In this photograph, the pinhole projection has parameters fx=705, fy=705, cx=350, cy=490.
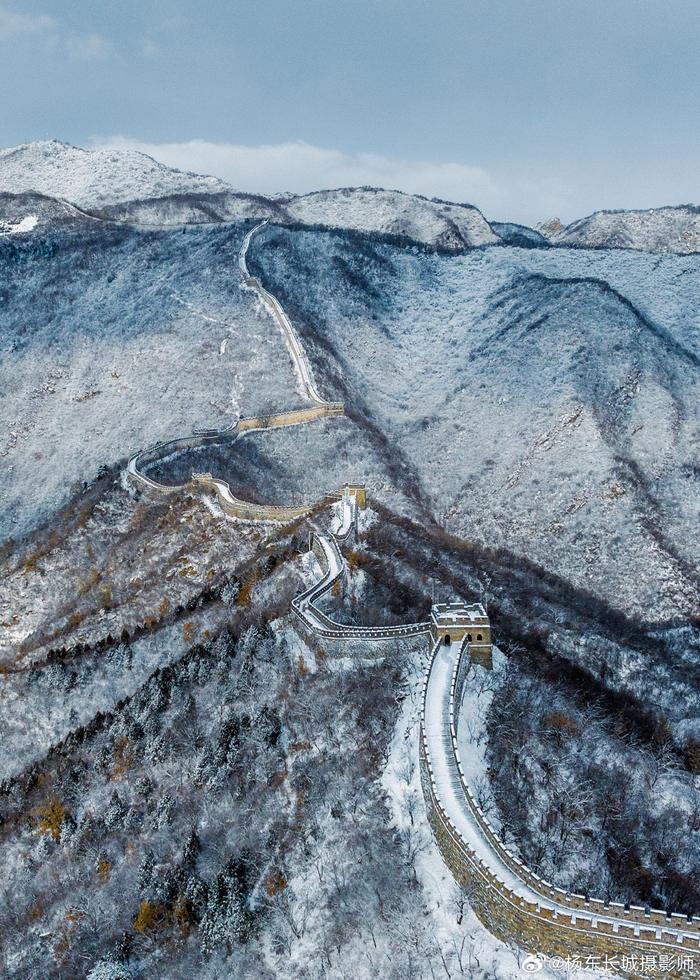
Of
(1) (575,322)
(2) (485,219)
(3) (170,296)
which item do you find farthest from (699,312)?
(3) (170,296)

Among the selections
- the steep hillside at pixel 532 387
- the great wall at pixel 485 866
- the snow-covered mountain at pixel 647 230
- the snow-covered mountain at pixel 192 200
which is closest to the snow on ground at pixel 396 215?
the snow-covered mountain at pixel 192 200

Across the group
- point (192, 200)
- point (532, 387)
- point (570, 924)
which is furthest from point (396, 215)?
point (570, 924)

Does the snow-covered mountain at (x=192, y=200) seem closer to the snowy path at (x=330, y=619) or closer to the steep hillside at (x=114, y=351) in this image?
the steep hillside at (x=114, y=351)

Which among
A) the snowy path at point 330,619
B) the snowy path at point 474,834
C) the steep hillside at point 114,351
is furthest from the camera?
the steep hillside at point 114,351

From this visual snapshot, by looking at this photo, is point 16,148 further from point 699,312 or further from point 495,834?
point 495,834

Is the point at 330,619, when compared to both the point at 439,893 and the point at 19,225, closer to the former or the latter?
the point at 439,893

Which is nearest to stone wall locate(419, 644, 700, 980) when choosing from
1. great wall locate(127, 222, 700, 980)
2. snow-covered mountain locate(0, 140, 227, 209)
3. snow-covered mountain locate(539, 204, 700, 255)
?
great wall locate(127, 222, 700, 980)
